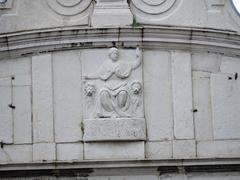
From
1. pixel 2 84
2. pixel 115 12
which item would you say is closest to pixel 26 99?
pixel 2 84

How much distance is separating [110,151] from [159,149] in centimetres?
58

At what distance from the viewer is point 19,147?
598 inches

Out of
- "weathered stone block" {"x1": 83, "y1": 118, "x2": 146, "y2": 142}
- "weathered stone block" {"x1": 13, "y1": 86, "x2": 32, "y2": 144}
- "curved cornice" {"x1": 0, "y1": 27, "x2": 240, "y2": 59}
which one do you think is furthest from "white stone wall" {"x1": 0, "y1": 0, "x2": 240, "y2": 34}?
"weathered stone block" {"x1": 83, "y1": 118, "x2": 146, "y2": 142}

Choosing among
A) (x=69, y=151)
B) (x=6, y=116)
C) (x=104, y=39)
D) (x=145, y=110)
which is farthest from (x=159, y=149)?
(x=6, y=116)

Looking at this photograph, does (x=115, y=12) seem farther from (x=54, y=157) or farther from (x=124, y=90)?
(x=54, y=157)

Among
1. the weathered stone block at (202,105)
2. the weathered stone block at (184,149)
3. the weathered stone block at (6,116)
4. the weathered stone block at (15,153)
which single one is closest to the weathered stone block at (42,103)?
the weathered stone block at (15,153)

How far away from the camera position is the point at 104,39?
1520cm

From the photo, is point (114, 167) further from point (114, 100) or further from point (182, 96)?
point (182, 96)

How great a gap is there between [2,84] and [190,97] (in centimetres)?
226

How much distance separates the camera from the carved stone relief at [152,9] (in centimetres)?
1544

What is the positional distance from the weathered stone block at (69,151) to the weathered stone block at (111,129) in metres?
0.16

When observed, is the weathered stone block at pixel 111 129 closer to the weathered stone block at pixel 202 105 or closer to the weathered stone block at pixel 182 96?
the weathered stone block at pixel 182 96

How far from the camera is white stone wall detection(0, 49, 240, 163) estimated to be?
49.6 feet

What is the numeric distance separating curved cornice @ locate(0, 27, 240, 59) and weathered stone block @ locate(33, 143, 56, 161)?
112 centimetres
